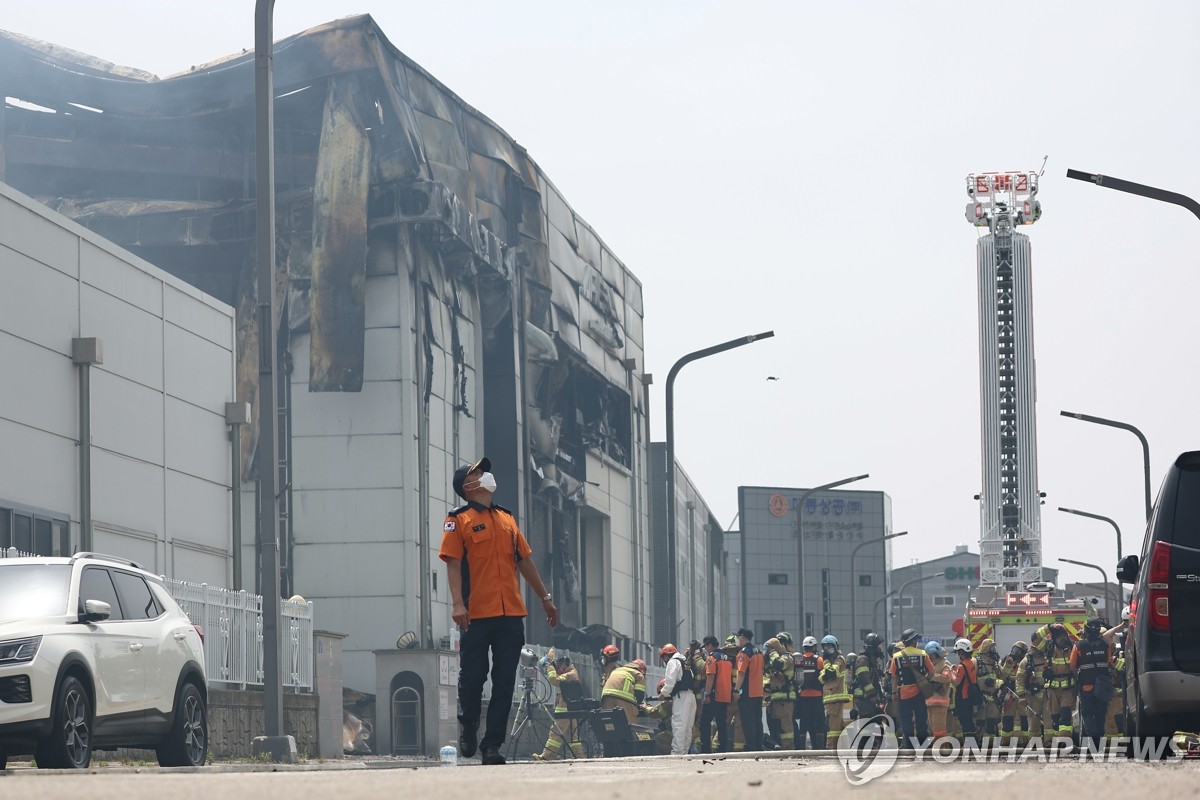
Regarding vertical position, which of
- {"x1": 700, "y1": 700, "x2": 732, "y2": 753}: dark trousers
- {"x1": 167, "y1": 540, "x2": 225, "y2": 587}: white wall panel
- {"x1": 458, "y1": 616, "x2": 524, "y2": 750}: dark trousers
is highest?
{"x1": 167, "y1": 540, "x2": 225, "y2": 587}: white wall panel

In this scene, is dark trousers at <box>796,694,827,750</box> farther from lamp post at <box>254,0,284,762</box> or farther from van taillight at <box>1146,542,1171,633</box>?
van taillight at <box>1146,542,1171,633</box>

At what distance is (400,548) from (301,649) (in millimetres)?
13519

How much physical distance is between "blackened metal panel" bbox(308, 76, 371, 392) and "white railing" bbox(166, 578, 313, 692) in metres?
12.9

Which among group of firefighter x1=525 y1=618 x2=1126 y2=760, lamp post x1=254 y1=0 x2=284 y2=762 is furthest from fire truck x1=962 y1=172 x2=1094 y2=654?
lamp post x1=254 y1=0 x2=284 y2=762

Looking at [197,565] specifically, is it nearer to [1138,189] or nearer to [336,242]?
[336,242]

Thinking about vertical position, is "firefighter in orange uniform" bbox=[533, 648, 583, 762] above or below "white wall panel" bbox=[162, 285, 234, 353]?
below

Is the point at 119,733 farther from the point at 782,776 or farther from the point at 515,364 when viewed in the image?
the point at 515,364

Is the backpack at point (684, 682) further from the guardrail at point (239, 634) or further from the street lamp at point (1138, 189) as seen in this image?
the street lamp at point (1138, 189)

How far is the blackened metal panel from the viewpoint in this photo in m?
39.6

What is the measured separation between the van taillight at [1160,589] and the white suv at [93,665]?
676cm

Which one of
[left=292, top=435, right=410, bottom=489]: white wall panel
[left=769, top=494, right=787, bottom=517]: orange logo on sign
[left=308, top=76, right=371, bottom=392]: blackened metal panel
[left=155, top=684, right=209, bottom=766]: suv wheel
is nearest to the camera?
[left=155, top=684, right=209, bottom=766]: suv wheel

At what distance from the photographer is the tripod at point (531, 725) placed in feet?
85.7

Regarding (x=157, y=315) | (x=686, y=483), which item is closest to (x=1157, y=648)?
(x=157, y=315)

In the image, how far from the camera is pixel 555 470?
49.9 m
